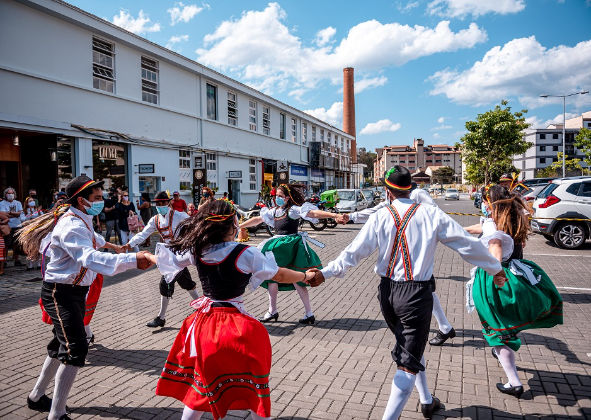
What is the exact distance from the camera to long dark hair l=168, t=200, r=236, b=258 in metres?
2.83

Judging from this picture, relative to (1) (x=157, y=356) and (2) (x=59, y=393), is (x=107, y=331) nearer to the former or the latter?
(1) (x=157, y=356)

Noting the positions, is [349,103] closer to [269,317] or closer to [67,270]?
[269,317]

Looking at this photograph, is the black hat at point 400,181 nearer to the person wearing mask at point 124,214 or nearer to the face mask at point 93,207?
the face mask at point 93,207

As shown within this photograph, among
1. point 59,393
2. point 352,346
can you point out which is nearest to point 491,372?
point 352,346

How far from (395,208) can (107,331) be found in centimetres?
453

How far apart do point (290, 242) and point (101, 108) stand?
13.3 metres

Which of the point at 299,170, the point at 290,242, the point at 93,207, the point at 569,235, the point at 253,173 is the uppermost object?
the point at 299,170

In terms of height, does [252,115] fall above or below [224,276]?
above

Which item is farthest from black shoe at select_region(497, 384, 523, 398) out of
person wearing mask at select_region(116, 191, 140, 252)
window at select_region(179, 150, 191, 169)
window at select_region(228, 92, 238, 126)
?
window at select_region(228, 92, 238, 126)

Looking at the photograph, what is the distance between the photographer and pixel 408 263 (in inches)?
120

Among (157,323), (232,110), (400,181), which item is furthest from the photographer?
(232,110)

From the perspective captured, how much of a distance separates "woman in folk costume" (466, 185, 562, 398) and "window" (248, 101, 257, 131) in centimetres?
2482

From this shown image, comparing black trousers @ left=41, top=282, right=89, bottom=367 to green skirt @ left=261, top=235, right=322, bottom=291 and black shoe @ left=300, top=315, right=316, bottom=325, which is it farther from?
black shoe @ left=300, top=315, right=316, bottom=325

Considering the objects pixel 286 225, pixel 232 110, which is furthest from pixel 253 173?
pixel 286 225
